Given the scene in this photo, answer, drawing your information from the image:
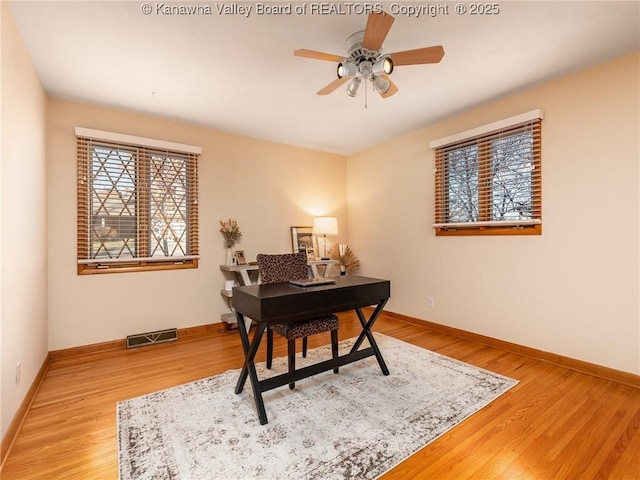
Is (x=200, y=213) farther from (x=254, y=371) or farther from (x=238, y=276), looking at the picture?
(x=254, y=371)

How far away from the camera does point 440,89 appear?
2.88m

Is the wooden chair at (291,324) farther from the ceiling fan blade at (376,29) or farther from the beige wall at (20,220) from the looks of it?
the ceiling fan blade at (376,29)

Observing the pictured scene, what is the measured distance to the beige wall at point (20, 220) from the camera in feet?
5.65

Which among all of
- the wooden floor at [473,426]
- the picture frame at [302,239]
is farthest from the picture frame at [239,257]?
the wooden floor at [473,426]

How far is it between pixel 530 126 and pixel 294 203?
9.31 ft

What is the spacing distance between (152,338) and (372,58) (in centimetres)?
329

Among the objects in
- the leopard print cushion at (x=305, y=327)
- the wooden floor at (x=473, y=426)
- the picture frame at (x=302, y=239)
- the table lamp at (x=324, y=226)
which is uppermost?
the table lamp at (x=324, y=226)

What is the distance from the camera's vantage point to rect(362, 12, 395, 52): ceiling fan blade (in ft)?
5.19

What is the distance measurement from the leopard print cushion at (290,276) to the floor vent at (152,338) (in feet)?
5.09

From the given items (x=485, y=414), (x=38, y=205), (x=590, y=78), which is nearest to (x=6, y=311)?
(x=38, y=205)

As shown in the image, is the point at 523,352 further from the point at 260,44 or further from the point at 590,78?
the point at 260,44

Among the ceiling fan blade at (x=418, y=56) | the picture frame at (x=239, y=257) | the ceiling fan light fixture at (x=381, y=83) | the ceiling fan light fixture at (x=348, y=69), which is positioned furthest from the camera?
the picture frame at (x=239, y=257)

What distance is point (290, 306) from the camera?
6.64ft

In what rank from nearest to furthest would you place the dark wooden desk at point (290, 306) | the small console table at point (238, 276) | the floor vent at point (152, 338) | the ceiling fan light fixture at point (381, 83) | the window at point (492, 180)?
the dark wooden desk at point (290, 306) → the ceiling fan light fixture at point (381, 83) → the window at point (492, 180) → the floor vent at point (152, 338) → the small console table at point (238, 276)
